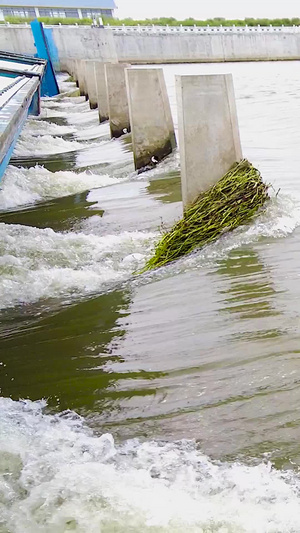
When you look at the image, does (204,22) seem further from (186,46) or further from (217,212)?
Result: (217,212)

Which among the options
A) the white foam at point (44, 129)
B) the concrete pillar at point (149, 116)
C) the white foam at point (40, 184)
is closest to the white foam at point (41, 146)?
the white foam at point (44, 129)

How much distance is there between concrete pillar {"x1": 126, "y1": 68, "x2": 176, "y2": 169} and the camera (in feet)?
25.0

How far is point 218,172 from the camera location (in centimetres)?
498

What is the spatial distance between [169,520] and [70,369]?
1171 mm

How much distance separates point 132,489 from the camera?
2.09 meters

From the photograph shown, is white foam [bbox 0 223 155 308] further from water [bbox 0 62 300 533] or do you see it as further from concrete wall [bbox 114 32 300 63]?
concrete wall [bbox 114 32 300 63]

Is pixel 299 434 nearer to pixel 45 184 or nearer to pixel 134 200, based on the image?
pixel 134 200

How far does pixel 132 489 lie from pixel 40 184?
613 centimetres

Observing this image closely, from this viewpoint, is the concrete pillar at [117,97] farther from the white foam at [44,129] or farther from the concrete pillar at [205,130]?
the concrete pillar at [205,130]

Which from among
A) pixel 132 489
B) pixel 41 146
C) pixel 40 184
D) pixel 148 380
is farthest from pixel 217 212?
pixel 41 146

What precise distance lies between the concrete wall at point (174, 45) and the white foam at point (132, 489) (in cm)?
3920

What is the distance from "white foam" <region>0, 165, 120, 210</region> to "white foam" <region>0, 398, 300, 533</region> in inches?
198

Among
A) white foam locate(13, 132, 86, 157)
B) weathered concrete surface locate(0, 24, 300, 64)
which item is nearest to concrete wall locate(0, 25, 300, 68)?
weathered concrete surface locate(0, 24, 300, 64)

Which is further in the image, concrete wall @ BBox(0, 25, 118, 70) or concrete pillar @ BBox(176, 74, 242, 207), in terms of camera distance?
concrete wall @ BBox(0, 25, 118, 70)
